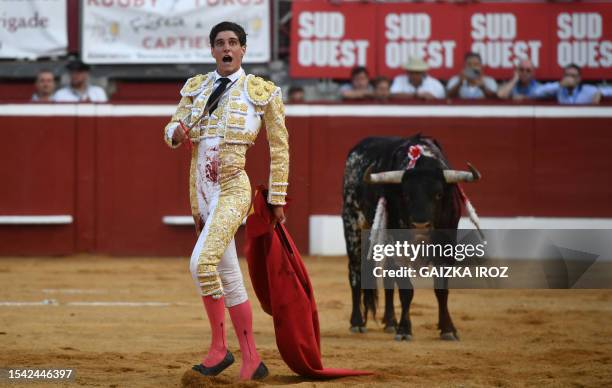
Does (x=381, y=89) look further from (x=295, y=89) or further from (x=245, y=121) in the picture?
(x=245, y=121)

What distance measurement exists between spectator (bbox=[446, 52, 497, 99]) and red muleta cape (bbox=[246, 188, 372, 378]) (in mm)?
5842

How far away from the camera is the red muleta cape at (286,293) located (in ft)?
15.2

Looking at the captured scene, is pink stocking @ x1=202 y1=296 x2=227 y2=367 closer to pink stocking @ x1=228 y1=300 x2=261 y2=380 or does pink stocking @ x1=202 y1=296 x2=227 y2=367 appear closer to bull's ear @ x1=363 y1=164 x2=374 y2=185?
pink stocking @ x1=228 y1=300 x2=261 y2=380

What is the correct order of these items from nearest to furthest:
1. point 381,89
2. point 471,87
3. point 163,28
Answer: point 381,89
point 471,87
point 163,28

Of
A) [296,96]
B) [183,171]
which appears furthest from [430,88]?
[183,171]

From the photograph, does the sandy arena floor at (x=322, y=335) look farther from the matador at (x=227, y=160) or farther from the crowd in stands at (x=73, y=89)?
the crowd in stands at (x=73, y=89)

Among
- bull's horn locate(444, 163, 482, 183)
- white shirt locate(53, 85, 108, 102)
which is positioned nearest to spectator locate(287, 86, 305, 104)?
white shirt locate(53, 85, 108, 102)

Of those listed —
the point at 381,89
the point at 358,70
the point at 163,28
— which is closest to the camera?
the point at 358,70

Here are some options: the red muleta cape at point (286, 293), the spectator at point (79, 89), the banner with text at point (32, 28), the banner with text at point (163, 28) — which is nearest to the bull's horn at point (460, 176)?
the red muleta cape at point (286, 293)

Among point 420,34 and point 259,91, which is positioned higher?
point 420,34

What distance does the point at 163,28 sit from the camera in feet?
35.2

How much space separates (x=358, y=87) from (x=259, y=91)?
5895mm

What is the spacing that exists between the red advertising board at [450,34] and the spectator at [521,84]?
0.27 m

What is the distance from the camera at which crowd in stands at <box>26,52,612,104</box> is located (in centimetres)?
1034
